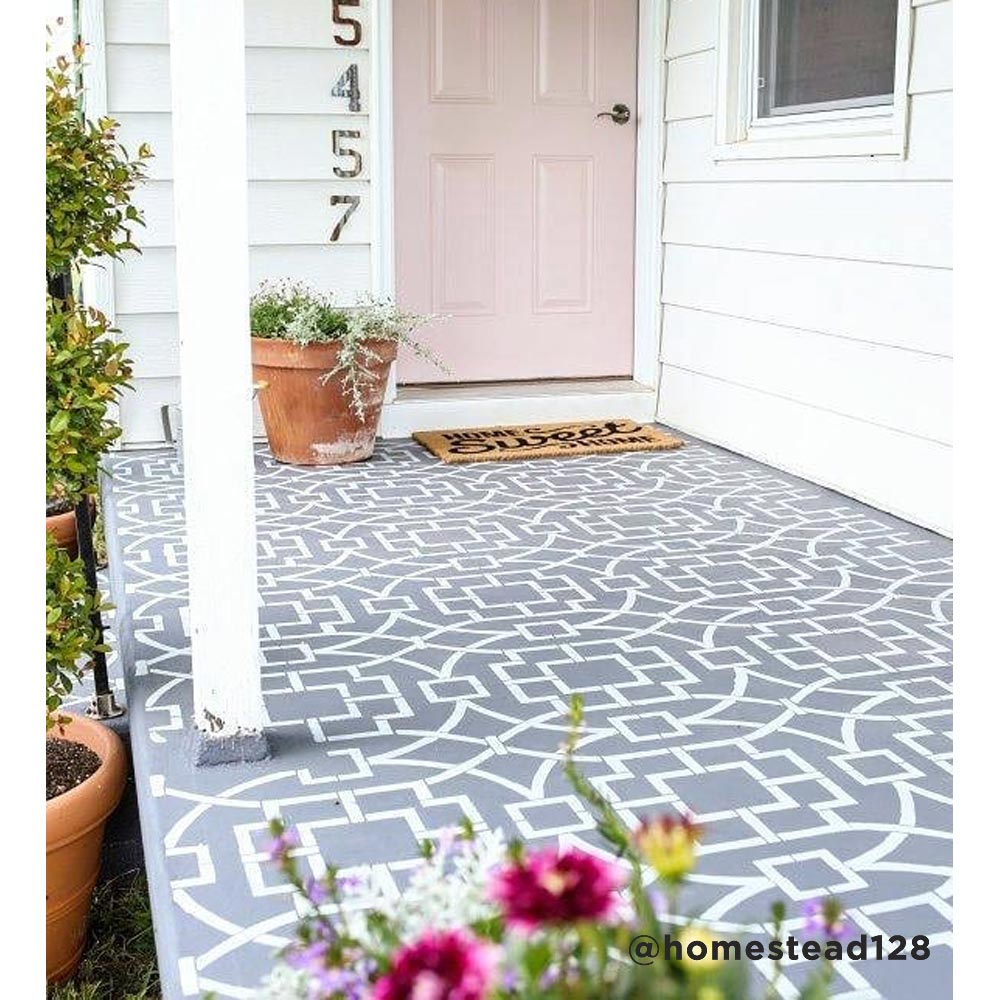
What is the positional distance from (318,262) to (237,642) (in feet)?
9.47

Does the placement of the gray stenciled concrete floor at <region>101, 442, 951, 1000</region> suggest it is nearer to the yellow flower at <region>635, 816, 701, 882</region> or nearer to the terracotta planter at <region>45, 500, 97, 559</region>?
the terracotta planter at <region>45, 500, 97, 559</region>

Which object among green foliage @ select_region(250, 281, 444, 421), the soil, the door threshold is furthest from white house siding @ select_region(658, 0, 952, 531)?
the soil

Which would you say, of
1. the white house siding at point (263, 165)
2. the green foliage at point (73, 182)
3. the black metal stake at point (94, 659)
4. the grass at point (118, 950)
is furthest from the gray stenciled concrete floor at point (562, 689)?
the green foliage at point (73, 182)

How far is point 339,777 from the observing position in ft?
8.12

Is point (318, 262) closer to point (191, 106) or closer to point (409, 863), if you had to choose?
point (191, 106)

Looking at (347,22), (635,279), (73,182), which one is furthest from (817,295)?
(73,182)

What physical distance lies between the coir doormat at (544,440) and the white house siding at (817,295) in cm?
25

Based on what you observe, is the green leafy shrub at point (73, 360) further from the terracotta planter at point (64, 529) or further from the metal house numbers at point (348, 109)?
the metal house numbers at point (348, 109)

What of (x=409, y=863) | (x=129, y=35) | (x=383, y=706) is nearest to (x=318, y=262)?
(x=129, y=35)

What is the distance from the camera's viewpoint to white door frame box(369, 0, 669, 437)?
5094 mm

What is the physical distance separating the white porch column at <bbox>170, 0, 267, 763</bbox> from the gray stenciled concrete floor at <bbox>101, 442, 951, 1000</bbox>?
137 millimetres

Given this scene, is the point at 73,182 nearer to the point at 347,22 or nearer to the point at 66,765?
the point at 66,765

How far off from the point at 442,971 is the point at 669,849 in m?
0.14

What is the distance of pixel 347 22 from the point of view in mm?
5016
